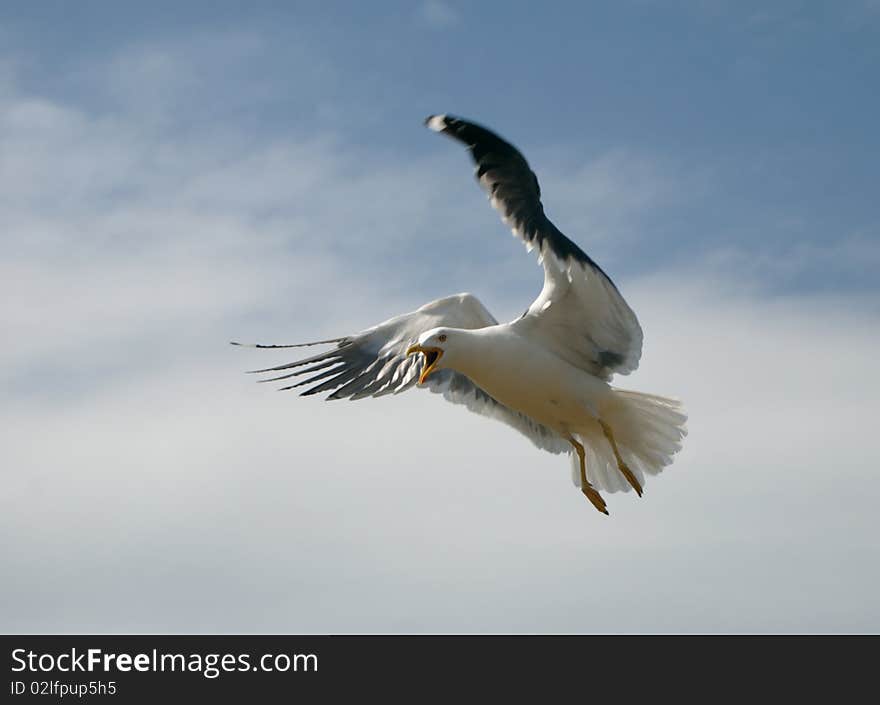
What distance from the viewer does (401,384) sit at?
1423 cm

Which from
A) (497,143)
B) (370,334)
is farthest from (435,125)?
(370,334)

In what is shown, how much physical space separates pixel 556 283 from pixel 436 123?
150 cm

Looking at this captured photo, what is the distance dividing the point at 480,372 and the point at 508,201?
131 centimetres

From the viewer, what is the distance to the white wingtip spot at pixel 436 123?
12344mm

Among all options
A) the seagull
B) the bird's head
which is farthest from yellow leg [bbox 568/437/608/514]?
the bird's head

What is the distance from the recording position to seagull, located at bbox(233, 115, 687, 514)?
1258 centimetres

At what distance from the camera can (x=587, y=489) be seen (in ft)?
45.1

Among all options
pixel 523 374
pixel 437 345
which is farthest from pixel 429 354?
pixel 523 374

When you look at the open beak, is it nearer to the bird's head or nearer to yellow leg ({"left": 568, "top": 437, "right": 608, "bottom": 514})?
the bird's head

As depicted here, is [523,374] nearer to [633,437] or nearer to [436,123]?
[633,437]

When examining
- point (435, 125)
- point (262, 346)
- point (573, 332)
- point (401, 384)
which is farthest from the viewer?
point (262, 346)

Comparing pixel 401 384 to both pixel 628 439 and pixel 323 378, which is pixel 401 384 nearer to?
pixel 323 378

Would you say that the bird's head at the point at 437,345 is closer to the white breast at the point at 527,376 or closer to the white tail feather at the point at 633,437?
the white breast at the point at 527,376

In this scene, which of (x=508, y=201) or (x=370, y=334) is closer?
(x=508, y=201)
